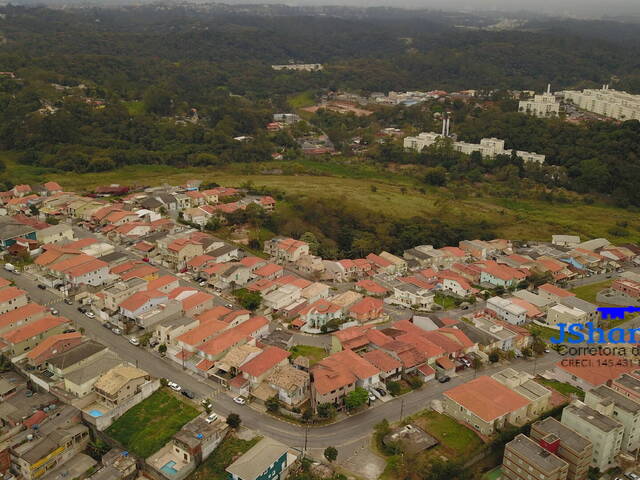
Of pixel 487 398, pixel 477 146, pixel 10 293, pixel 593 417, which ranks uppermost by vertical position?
pixel 10 293

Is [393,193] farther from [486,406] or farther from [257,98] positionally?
[257,98]

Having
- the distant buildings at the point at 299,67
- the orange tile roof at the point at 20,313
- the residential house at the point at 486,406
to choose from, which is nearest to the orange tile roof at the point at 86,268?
the orange tile roof at the point at 20,313

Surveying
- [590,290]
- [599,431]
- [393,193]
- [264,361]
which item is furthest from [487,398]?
[393,193]

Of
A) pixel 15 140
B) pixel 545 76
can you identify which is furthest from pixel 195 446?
pixel 545 76

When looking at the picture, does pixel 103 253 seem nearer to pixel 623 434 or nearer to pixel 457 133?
pixel 623 434

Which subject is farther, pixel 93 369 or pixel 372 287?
pixel 372 287

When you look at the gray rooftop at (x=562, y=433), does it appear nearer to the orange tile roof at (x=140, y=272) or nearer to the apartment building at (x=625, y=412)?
the apartment building at (x=625, y=412)
